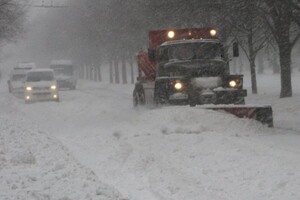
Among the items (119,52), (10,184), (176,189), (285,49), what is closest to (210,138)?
(176,189)

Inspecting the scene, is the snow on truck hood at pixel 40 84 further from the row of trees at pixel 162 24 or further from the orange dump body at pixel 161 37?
the orange dump body at pixel 161 37

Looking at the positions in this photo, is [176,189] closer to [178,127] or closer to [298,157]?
[298,157]

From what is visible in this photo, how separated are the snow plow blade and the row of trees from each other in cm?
412

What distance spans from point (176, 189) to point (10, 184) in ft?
7.60

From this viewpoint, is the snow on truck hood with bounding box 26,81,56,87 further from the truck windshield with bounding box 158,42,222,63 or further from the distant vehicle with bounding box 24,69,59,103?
the truck windshield with bounding box 158,42,222,63

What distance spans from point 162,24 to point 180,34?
1071cm

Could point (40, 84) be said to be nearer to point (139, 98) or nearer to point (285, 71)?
point (139, 98)

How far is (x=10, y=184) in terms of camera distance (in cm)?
747

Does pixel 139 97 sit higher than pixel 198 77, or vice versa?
pixel 198 77

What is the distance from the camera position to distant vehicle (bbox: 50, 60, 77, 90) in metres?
44.8

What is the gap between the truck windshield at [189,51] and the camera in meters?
16.5

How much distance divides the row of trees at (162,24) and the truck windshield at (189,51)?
55.1 inches

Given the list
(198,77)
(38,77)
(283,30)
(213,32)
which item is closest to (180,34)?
(213,32)

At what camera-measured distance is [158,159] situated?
30.7 ft
